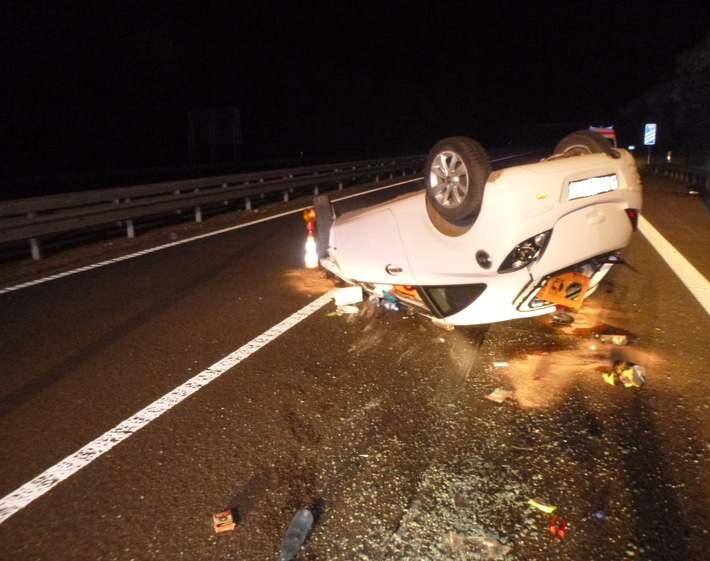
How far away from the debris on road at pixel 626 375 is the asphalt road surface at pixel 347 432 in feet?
0.19

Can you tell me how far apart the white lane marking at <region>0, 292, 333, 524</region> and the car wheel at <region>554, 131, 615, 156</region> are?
303cm

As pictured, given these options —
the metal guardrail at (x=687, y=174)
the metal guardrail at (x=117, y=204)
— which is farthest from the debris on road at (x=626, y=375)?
the metal guardrail at (x=687, y=174)

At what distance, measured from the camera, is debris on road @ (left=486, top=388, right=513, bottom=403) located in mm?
4348

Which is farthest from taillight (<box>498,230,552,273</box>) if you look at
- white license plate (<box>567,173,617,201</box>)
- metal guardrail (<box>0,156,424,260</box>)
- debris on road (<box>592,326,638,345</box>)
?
metal guardrail (<box>0,156,424,260</box>)

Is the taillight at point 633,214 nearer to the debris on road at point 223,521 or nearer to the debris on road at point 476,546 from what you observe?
the debris on road at point 476,546

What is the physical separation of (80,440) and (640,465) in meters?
3.36

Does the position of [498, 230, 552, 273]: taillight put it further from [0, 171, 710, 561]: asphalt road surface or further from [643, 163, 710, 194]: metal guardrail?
[643, 163, 710, 194]: metal guardrail

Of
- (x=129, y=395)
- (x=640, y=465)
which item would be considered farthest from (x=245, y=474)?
(x=640, y=465)

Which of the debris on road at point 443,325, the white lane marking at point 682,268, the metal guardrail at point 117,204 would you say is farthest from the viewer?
the metal guardrail at point 117,204

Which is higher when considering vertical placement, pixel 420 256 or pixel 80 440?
pixel 420 256

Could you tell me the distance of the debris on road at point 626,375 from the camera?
453cm

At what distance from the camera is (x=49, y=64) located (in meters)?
35.2

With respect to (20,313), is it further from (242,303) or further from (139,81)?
(139,81)

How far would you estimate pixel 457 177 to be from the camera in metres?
4.64
